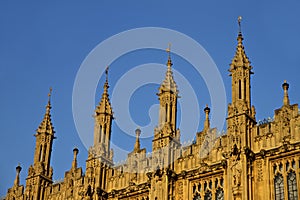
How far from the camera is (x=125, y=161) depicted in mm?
41594

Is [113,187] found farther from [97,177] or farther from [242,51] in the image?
[242,51]

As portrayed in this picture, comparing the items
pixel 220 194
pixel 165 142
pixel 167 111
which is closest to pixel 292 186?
pixel 220 194

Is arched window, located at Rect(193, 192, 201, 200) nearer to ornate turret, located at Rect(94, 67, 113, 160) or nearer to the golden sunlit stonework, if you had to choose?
the golden sunlit stonework

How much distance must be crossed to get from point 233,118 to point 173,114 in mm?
4447

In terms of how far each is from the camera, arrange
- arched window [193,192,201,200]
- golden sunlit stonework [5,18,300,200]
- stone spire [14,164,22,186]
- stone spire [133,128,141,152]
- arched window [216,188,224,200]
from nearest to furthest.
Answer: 1. golden sunlit stonework [5,18,300,200]
2. arched window [216,188,224,200]
3. arched window [193,192,201,200]
4. stone spire [133,128,141,152]
5. stone spire [14,164,22,186]

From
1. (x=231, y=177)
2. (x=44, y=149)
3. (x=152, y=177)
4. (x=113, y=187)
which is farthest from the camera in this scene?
(x=44, y=149)

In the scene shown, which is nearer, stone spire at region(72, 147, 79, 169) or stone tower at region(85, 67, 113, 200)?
stone tower at region(85, 67, 113, 200)

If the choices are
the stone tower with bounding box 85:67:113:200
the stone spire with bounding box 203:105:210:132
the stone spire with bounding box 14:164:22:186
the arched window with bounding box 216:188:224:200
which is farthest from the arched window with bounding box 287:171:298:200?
the stone spire with bounding box 14:164:22:186

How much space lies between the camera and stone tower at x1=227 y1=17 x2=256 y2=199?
34.9m

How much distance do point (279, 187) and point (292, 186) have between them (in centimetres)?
66

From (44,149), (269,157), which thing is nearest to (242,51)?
(269,157)

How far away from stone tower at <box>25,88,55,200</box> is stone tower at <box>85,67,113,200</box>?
12.9 ft

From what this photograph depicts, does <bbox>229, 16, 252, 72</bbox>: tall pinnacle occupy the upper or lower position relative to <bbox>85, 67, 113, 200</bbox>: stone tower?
upper

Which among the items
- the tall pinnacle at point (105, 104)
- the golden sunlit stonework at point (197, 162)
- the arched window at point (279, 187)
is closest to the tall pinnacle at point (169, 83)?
the golden sunlit stonework at point (197, 162)
